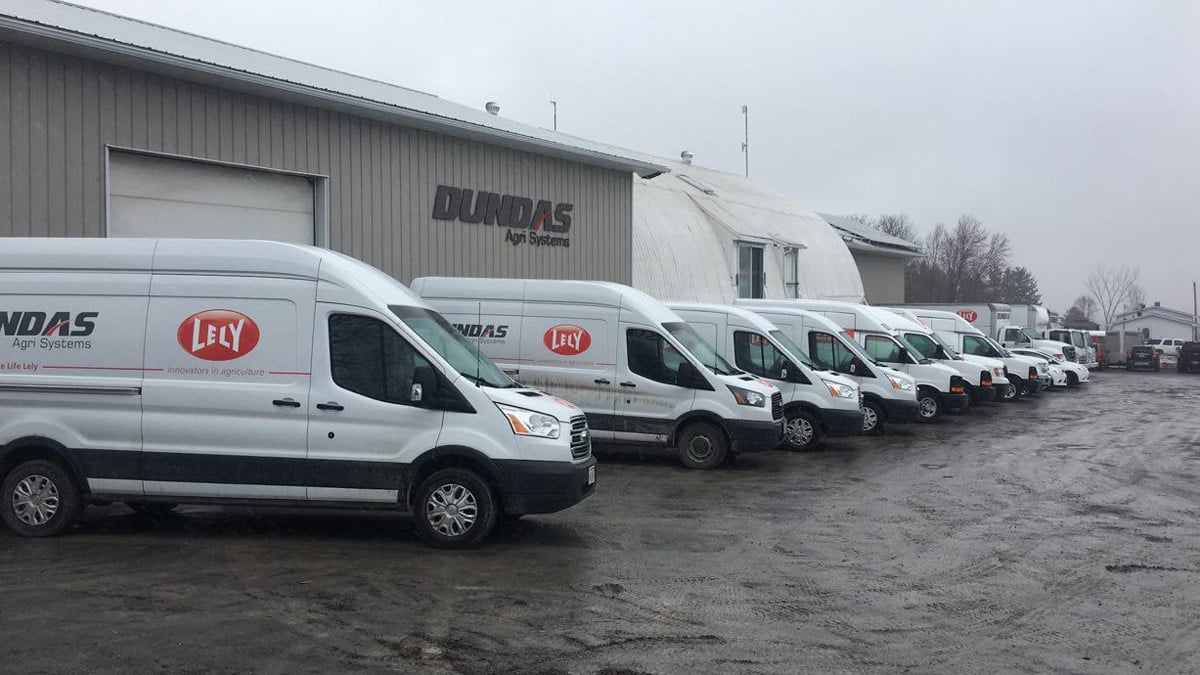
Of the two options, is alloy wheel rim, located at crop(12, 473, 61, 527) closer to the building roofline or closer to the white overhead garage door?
the white overhead garage door

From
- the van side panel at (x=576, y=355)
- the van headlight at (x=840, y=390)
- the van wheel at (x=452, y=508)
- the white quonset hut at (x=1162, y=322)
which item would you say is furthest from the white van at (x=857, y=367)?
the white quonset hut at (x=1162, y=322)

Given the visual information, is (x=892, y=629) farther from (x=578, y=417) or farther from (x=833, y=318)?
(x=833, y=318)

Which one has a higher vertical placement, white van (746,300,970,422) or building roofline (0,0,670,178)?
building roofline (0,0,670,178)

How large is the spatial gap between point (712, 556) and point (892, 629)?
2.12 metres

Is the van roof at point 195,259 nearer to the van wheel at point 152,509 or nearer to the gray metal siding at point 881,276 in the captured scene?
the van wheel at point 152,509

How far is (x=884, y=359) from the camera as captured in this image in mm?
20188

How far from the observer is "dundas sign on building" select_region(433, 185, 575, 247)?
59.0 ft

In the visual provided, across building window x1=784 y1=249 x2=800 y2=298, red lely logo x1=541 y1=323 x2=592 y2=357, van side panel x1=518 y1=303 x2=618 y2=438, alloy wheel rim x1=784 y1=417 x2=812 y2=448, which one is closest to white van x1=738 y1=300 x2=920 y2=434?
alloy wheel rim x1=784 y1=417 x2=812 y2=448

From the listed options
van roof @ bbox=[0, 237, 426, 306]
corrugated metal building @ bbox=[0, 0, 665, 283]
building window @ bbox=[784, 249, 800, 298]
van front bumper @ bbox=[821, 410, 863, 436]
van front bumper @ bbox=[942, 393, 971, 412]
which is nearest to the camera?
van roof @ bbox=[0, 237, 426, 306]

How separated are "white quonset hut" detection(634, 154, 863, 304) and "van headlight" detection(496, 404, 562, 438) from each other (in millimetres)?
19105

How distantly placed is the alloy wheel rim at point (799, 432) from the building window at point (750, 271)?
17566 millimetres

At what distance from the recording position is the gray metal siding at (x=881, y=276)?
→ 49125mm

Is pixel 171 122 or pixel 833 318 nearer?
pixel 171 122

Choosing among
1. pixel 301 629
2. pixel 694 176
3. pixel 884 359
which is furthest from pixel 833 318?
pixel 694 176
